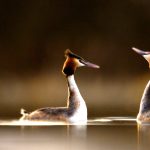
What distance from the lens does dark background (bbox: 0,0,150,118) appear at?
5.01m

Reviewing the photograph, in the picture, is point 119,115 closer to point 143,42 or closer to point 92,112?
point 92,112

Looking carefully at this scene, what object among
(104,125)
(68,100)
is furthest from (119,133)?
(68,100)

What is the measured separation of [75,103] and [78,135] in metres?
0.57

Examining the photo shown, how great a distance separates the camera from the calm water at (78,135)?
383 cm

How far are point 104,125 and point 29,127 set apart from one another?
1.97 ft

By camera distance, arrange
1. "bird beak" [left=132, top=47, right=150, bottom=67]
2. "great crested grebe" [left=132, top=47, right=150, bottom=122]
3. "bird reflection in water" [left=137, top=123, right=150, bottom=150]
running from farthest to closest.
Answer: "bird beak" [left=132, top=47, right=150, bottom=67], "great crested grebe" [left=132, top=47, right=150, bottom=122], "bird reflection in water" [left=137, top=123, right=150, bottom=150]

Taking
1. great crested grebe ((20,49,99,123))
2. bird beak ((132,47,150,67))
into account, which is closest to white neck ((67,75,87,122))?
great crested grebe ((20,49,99,123))

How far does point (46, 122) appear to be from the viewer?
15.8 feet

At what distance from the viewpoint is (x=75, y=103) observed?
482cm

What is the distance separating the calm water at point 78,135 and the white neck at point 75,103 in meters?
0.09

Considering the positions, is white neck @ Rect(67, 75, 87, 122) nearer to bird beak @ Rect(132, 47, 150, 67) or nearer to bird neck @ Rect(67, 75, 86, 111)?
bird neck @ Rect(67, 75, 86, 111)

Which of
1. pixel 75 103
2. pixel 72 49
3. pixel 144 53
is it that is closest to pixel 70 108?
pixel 75 103

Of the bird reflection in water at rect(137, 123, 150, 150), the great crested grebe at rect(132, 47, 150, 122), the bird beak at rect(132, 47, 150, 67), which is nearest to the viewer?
the bird reflection in water at rect(137, 123, 150, 150)

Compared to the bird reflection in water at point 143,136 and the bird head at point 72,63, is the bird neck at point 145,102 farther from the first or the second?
the bird head at point 72,63
